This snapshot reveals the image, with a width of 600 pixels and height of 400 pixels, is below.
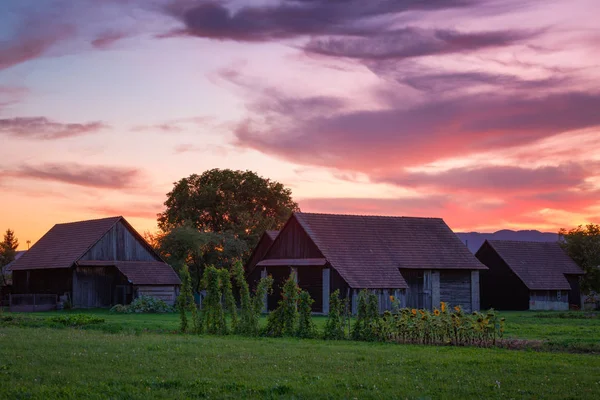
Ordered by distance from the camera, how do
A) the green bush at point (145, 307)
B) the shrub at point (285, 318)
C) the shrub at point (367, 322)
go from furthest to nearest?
the green bush at point (145, 307) → the shrub at point (285, 318) → the shrub at point (367, 322)

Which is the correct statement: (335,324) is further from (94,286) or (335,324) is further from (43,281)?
(43,281)

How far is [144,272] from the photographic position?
62.1 meters

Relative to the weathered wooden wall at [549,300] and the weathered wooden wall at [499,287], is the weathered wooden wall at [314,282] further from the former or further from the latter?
the weathered wooden wall at [549,300]

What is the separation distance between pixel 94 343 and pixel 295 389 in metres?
10.4

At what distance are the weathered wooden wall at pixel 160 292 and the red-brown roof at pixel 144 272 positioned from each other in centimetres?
52

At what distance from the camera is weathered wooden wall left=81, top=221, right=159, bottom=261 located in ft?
204

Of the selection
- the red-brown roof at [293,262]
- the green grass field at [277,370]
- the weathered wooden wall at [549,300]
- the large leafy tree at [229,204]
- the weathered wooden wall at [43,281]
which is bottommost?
the weathered wooden wall at [549,300]

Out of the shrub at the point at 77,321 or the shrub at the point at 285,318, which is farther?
the shrub at the point at 77,321

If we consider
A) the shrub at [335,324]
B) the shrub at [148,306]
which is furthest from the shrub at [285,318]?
the shrub at [148,306]

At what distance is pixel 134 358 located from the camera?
19.6m

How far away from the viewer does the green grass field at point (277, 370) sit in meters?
14.9

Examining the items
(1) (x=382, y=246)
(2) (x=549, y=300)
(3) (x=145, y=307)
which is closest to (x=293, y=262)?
(1) (x=382, y=246)

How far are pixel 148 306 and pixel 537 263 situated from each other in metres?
35.6

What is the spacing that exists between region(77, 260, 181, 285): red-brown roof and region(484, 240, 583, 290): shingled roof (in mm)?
28796
